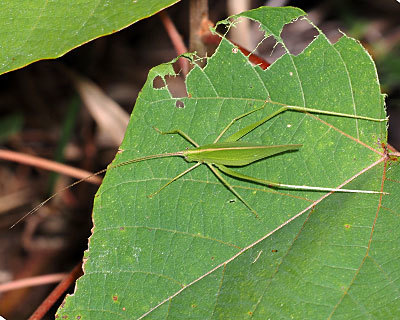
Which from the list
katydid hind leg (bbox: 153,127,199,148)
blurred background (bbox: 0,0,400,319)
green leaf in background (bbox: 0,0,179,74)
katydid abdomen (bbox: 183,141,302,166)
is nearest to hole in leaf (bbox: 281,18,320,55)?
blurred background (bbox: 0,0,400,319)

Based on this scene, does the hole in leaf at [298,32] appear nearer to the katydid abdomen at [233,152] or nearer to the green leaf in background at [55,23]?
the katydid abdomen at [233,152]

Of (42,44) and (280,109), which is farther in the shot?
(280,109)

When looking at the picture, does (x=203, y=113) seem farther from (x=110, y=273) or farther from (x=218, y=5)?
(x=218, y=5)

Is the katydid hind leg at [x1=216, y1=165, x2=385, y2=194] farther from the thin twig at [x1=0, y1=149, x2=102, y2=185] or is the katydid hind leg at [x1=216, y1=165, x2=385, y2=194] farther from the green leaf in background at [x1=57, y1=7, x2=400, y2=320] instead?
the thin twig at [x1=0, y1=149, x2=102, y2=185]

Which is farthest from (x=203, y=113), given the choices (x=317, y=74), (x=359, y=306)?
(x=359, y=306)

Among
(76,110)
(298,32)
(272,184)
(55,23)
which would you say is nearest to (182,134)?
(272,184)

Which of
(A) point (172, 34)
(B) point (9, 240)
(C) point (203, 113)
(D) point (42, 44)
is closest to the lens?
(D) point (42, 44)
